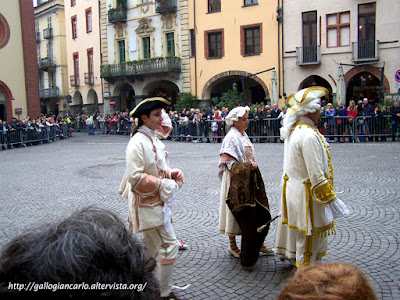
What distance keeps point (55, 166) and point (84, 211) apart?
41.3 ft

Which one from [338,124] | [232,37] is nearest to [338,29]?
[232,37]

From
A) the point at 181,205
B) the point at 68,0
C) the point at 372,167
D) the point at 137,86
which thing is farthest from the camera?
the point at 68,0

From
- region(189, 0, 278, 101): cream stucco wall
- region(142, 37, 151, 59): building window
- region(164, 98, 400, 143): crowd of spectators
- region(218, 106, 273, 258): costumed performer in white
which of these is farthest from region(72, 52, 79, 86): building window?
region(218, 106, 273, 258): costumed performer in white

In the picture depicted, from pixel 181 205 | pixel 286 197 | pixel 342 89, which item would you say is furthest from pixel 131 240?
pixel 342 89

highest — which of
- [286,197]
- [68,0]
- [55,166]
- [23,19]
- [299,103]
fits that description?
[68,0]

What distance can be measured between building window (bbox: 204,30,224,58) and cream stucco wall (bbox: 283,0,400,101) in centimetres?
484

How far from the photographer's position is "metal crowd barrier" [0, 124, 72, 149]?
21281 millimetres

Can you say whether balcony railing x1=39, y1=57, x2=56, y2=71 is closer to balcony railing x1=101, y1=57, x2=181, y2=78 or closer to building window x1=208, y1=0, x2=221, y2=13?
balcony railing x1=101, y1=57, x2=181, y2=78

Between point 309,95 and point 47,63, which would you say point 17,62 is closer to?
point 47,63

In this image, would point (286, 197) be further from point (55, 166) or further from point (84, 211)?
point (55, 166)

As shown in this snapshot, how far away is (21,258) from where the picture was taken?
1.12 m

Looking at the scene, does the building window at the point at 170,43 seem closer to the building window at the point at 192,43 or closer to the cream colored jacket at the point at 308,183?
the building window at the point at 192,43

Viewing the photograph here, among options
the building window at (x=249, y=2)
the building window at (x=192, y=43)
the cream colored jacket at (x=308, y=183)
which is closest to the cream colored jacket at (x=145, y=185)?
the cream colored jacket at (x=308, y=183)

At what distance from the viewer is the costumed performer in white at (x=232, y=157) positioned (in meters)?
4.78
